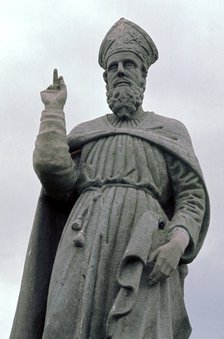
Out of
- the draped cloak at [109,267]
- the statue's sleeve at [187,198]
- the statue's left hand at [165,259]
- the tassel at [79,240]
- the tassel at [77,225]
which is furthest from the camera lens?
the statue's sleeve at [187,198]

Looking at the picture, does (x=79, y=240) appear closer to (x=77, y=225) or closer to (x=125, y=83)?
(x=77, y=225)

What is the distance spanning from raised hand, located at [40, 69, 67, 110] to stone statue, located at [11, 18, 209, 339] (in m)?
0.01

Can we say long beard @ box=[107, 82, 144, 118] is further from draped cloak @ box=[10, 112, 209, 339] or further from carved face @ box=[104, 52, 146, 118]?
draped cloak @ box=[10, 112, 209, 339]

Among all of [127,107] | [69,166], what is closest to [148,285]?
[69,166]

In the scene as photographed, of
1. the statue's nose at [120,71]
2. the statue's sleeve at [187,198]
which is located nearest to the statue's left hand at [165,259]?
the statue's sleeve at [187,198]

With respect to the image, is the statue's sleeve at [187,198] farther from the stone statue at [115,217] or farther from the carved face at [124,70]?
the carved face at [124,70]

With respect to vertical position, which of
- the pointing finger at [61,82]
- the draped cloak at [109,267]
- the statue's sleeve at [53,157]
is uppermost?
the pointing finger at [61,82]

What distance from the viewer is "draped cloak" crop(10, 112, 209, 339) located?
895cm

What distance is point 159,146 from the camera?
10156mm

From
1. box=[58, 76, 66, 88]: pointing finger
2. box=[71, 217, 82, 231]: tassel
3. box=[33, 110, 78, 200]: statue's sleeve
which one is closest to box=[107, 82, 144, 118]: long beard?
box=[58, 76, 66, 88]: pointing finger

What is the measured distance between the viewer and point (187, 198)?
9969 mm

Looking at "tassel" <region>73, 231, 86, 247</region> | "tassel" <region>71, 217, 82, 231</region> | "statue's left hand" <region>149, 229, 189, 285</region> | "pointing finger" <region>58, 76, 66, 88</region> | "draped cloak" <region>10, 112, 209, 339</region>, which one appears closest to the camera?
"draped cloak" <region>10, 112, 209, 339</region>

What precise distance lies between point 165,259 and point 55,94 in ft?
7.69

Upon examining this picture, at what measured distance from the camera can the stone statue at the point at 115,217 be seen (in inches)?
356
